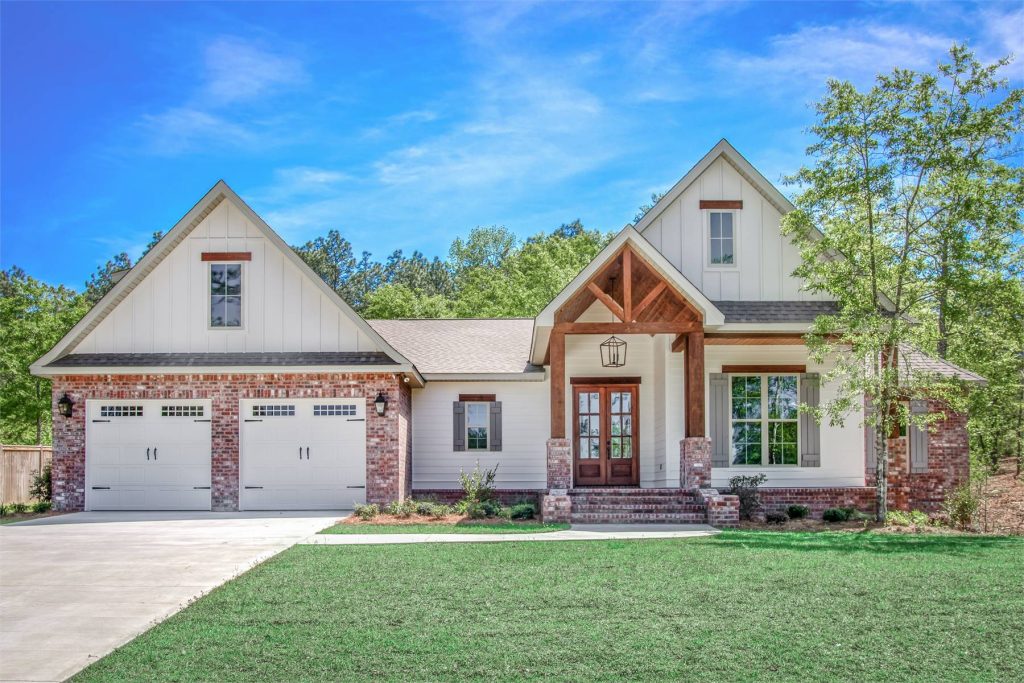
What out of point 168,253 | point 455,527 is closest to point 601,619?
point 455,527

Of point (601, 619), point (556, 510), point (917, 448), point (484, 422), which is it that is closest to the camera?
point (601, 619)

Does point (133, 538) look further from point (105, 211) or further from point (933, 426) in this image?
point (933, 426)

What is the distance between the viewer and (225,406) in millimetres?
18422

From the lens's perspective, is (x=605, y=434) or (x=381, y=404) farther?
(x=605, y=434)

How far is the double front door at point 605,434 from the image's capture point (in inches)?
Answer: 787

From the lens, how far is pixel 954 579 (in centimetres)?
973

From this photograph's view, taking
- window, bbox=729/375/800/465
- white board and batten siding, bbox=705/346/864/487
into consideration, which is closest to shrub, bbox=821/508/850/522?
white board and batten siding, bbox=705/346/864/487

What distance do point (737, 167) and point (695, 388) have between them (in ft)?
15.6

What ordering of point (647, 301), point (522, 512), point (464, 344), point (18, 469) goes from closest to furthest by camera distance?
point (647, 301), point (522, 512), point (18, 469), point (464, 344)

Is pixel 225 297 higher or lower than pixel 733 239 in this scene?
lower

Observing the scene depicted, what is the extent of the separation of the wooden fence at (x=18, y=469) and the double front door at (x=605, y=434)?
1140 cm

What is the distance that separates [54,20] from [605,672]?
13.3 meters

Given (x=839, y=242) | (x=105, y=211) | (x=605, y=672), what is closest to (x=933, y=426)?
(x=839, y=242)

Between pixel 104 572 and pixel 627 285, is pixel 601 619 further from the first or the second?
pixel 627 285
